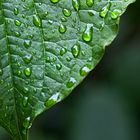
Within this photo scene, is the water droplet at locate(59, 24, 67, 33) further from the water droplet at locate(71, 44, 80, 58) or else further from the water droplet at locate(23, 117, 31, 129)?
the water droplet at locate(23, 117, 31, 129)

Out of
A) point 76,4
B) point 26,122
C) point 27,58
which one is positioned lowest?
point 26,122

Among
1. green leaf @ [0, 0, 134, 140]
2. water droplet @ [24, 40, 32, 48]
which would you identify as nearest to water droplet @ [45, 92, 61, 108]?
green leaf @ [0, 0, 134, 140]

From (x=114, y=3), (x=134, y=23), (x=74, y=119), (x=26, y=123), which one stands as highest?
(x=114, y=3)

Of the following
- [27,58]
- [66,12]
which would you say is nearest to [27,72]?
[27,58]

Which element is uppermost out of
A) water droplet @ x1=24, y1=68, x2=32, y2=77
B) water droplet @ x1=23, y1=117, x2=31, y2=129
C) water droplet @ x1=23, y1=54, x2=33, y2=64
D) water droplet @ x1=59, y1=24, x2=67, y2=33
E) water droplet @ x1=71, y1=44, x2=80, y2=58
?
water droplet @ x1=59, y1=24, x2=67, y2=33

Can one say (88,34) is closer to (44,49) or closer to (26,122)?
(44,49)

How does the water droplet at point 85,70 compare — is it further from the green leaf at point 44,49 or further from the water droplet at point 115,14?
the water droplet at point 115,14

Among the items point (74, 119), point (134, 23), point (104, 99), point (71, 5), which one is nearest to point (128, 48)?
point (134, 23)

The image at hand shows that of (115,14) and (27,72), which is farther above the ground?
(115,14)

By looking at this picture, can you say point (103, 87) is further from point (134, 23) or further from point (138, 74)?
point (134, 23)
